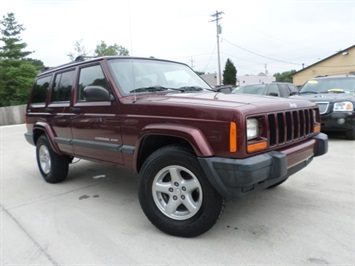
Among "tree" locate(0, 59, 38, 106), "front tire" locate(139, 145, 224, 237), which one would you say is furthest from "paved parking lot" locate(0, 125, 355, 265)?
"tree" locate(0, 59, 38, 106)

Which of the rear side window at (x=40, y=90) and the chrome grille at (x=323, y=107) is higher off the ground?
the rear side window at (x=40, y=90)

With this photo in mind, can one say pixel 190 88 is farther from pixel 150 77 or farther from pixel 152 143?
pixel 152 143

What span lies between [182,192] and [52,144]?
2815 millimetres

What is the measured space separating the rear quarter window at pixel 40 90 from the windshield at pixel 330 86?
686cm

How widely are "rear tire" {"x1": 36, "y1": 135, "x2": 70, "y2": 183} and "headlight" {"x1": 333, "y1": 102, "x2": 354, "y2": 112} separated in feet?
20.2

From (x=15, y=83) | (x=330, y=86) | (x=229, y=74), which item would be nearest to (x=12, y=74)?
(x=15, y=83)

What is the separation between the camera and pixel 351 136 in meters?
7.36

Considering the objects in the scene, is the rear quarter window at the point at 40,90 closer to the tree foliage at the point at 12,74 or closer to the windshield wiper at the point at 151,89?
the windshield wiper at the point at 151,89

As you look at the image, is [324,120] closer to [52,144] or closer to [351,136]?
[351,136]

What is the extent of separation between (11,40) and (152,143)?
34.2 meters

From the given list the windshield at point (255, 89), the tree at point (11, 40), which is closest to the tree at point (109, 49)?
the tree at point (11, 40)

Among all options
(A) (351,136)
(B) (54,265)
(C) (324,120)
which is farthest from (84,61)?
(A) (351,136)

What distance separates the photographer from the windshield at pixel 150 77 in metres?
3.56

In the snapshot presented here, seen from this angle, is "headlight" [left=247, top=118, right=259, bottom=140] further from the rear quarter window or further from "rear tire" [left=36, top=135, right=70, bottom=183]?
the rear quarter window
